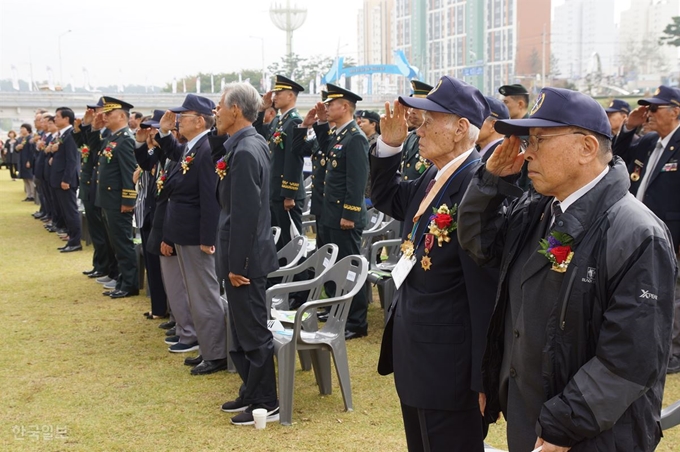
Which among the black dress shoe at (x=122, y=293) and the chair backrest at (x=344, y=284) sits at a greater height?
the chair backrest at (x=344, y=284)

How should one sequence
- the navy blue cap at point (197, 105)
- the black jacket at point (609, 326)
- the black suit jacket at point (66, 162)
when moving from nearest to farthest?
the black jacket at point (609, 326) < the navy blue cap at point (197, 105) < the black suit jacket at point (66, 162)

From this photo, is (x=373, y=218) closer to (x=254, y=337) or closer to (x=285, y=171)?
(x=285, y=171)

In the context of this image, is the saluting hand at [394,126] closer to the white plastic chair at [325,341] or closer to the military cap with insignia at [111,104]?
the white plastic chair at [325,341]

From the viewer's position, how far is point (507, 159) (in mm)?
2336

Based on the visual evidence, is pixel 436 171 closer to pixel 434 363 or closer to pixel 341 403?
pixel 434 363

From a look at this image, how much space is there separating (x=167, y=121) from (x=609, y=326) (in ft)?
14.7

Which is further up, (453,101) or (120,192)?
(453,101)

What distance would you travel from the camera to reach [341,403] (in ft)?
15.8

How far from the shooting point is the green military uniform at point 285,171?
7.94 m

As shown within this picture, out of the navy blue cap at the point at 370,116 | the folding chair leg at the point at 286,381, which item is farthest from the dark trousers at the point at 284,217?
the folding chair leg at the point at 286,381

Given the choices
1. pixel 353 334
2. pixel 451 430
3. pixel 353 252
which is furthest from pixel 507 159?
pixel 353 252

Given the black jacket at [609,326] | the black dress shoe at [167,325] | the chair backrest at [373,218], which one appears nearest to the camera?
the black jacket at [609,326]

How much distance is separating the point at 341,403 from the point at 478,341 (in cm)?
233

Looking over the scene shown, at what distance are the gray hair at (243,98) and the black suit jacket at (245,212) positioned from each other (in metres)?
Result: 0.11
